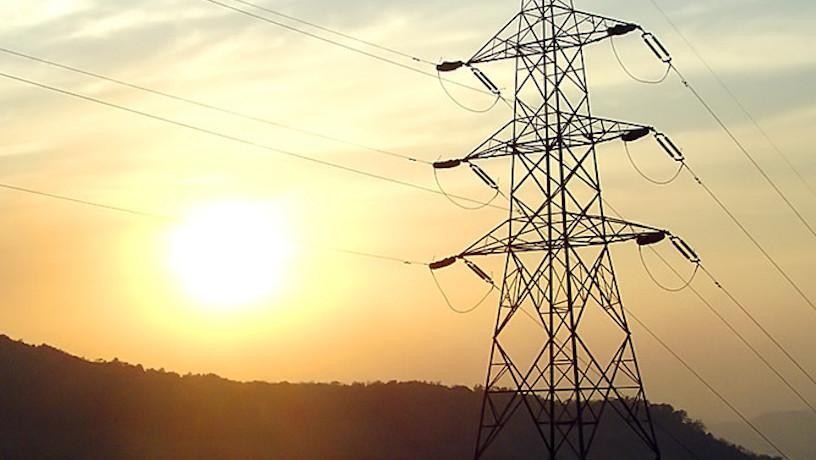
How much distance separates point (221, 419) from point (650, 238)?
8248 centimetres

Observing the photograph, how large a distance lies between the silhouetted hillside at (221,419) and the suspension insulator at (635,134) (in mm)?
61738

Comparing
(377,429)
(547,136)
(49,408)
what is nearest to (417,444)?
(377,429)

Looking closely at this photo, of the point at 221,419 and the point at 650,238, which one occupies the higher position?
the point at 221,419

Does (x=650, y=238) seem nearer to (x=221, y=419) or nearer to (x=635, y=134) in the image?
(x=635, y=134)

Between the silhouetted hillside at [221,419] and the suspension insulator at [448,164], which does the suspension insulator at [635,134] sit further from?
the silhouetted hillside at [221,419]

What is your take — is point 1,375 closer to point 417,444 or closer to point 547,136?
point 417,444

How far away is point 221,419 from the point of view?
11356cm

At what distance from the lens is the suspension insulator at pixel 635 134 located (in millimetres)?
36969

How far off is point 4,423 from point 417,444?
144ft

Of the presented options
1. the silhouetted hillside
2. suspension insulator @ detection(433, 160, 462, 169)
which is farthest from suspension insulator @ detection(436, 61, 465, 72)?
the silhouetted hillside

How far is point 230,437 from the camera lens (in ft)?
360

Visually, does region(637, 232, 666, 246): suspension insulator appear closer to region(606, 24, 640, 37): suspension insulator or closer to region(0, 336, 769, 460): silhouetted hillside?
region(606, 24, 640, 37): suspension insulator

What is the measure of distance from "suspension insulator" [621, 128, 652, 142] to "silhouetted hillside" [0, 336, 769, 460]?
2431 inches

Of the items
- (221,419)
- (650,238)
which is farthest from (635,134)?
(221,419)
